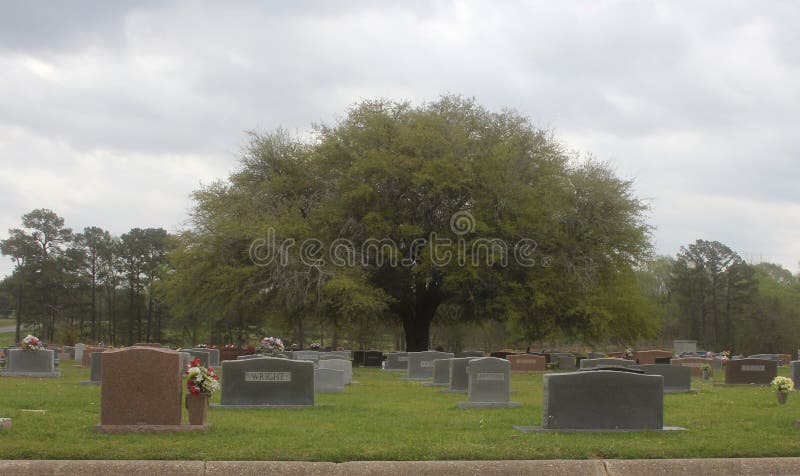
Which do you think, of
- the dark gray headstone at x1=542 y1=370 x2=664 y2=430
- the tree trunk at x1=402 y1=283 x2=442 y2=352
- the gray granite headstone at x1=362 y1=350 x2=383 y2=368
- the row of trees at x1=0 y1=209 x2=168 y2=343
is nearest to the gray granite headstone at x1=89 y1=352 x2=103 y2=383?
the dark gray headstone at x1=542 y1=370 x2=664 y2=430

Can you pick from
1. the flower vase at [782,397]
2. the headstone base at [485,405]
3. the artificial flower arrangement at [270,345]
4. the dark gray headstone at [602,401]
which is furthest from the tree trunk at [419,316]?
the dark gray headstone at [602,401]

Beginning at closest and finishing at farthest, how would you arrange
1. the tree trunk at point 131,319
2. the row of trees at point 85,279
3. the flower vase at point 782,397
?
the flower vase at point 782,397
the row of trees at point 85,279
the tree trunk at point 131,319

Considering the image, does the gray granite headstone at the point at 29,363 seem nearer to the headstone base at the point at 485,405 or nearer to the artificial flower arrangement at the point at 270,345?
the artificial flower arrangement at the point at 270,345

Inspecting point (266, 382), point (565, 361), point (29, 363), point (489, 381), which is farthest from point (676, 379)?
point (29, 363)

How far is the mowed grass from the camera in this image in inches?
381

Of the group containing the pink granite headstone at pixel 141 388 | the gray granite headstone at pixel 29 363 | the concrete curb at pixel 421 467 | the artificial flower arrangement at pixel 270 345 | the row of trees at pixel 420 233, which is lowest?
the gray granite headstone at pixel 29 363

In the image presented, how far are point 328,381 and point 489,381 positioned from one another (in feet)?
17.2

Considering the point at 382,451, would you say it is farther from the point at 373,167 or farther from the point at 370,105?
the point at 370,105

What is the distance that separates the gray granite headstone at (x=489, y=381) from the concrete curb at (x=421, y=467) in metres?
6.43

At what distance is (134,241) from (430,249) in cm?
4549

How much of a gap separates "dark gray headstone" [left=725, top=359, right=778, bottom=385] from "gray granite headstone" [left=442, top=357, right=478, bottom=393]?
30.2ft

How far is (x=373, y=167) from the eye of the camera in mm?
37375

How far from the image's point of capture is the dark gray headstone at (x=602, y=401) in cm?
1188

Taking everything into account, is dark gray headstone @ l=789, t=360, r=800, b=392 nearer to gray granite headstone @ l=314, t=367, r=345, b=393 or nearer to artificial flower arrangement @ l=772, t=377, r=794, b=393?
artificial flower arrangement @ l=772, t=377, r=794, b=393
